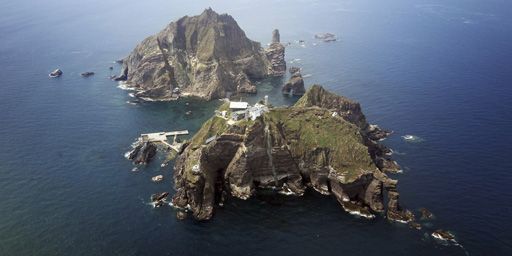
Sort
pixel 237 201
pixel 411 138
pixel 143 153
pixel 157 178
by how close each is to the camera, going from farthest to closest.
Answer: pixel 411 138, pixel 143 153, pixel 157 178, pixel 237 201

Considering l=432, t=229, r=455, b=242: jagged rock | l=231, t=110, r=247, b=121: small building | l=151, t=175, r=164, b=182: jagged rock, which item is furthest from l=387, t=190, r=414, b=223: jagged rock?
l=151, t=175, r=164, b=182: jagged rock

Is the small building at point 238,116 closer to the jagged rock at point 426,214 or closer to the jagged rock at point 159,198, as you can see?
the jagged rock at point 159,198

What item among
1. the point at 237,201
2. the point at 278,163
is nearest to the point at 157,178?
the point at 237,201

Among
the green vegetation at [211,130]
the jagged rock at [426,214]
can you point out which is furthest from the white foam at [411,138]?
the green vegetation at [211,130]

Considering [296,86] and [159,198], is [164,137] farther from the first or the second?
[296,86]

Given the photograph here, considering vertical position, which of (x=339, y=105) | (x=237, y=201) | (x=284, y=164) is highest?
(x=339, y=105)

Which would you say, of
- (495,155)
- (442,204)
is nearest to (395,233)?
(442,204)
